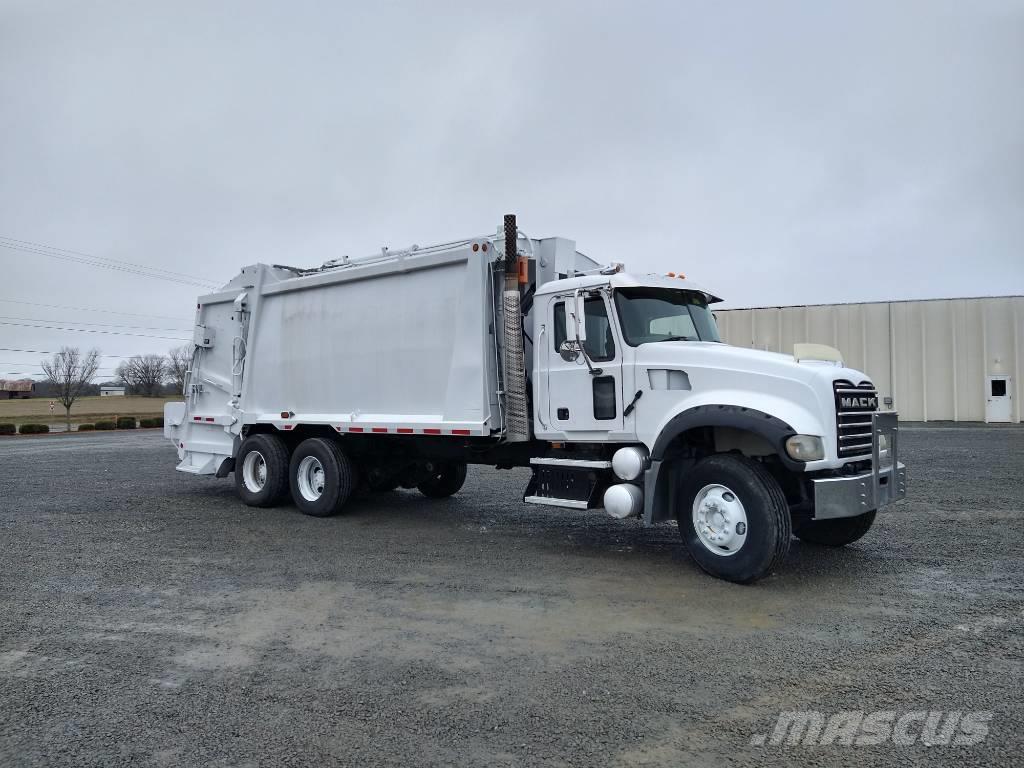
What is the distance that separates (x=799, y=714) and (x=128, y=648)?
398cm

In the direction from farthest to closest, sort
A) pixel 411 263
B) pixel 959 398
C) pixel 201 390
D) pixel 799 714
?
pixel 959 398, pixel 201 390, pixel 411 263, pixel 799 714

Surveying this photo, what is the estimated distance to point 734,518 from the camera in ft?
20.0

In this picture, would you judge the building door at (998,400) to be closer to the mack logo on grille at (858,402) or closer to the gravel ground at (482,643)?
the gravel ground at (482,643)

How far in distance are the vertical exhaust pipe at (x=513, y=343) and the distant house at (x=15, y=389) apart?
4399 inches

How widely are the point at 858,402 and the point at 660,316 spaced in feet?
6.49

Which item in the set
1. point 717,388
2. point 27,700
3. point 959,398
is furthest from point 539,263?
point 959,398

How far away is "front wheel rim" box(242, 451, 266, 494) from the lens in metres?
10.4

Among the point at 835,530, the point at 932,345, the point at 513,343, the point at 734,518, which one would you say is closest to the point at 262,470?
the point at 513,343

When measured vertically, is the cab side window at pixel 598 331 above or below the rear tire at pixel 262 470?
above

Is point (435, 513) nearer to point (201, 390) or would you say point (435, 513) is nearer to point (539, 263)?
point (539, 263)

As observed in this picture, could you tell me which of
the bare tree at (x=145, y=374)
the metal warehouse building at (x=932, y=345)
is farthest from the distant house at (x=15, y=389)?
the metal warehouse building at (x=932, y=345)

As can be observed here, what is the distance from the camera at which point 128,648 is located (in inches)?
185

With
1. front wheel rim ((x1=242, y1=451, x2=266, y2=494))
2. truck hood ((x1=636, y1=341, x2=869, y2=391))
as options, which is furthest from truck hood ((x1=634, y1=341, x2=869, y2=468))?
front wheel rim ((x1=242, y1=451, x2=266, y2=494))

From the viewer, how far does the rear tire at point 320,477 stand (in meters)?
9.36
